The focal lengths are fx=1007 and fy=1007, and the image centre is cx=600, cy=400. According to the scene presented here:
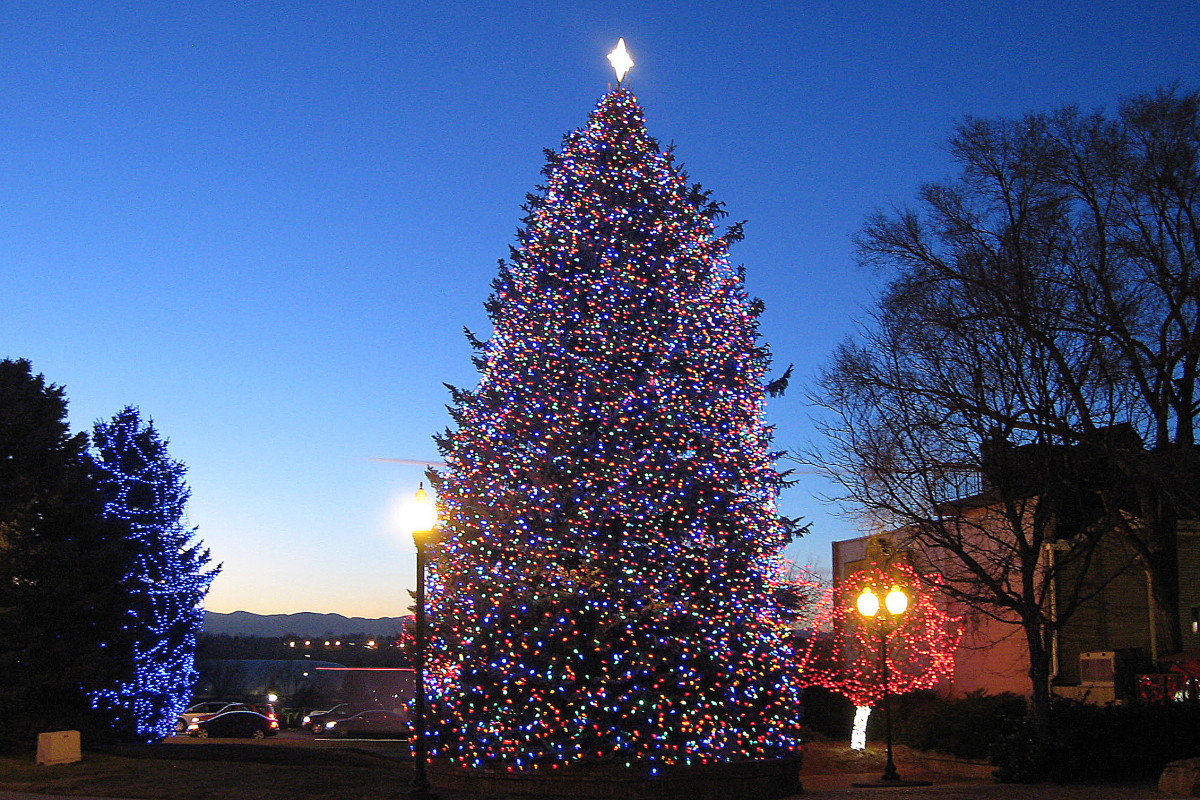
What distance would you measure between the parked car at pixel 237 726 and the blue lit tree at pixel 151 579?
1381 cm

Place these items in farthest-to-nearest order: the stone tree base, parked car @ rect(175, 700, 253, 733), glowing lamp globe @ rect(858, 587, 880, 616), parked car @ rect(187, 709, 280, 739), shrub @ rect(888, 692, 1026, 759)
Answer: parked car @ rect(175, 700, 253, 733)
parked car @ rect(187, 709, 280, 739)
shrub @ rect(888, 692, 1026, 759)
glowing lamp globe @ rect(858, 587, 880, 616)
the stone tree base

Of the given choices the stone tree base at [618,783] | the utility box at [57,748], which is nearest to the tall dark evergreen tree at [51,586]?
the utility box at [57,748]

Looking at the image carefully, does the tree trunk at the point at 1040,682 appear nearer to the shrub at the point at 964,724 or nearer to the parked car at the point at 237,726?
the shrub at the point at 964,724

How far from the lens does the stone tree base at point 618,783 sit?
14.2 m

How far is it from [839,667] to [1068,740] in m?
14.1

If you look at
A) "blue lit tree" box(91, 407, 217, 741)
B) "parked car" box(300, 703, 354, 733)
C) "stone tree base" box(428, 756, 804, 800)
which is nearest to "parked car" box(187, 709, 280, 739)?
"parked car" box(300, 703, 354, 733)

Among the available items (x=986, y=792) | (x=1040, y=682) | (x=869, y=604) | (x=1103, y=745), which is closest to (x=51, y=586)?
(x=869, y=604)

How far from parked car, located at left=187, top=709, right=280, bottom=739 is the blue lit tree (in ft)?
45.3

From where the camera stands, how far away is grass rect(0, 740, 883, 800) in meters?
13.7

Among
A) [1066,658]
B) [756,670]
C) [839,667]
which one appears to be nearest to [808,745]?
[839,667]

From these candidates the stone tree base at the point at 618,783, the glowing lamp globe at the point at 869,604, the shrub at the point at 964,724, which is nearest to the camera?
the stone tree base at the point at 618,783

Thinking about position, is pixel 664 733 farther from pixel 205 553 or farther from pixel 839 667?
pixel 839 667

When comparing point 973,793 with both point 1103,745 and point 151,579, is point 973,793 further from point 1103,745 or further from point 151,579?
point 151,579

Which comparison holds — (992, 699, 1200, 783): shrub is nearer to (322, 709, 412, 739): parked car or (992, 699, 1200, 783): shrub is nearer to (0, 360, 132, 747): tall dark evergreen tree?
(0, 360, 132, 747): tall dark evergreen tree
